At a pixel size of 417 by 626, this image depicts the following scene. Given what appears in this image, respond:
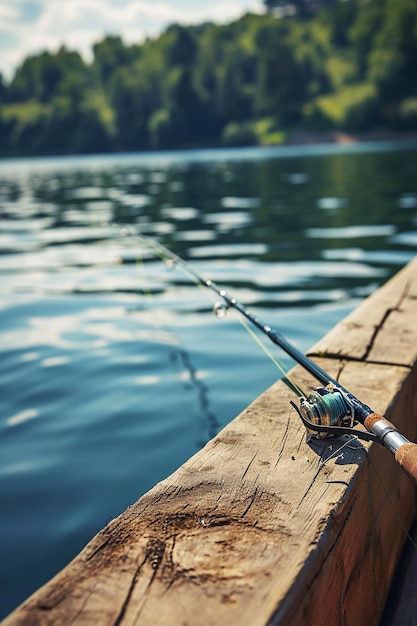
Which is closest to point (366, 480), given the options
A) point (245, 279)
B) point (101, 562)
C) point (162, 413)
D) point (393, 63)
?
point (101, 562)

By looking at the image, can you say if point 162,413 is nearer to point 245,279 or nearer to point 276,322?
point 276,322

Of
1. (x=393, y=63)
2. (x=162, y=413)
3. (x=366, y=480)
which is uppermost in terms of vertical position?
(x=393, y=63)

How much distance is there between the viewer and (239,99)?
11294 centimetres

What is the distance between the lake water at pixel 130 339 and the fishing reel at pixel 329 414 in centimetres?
103

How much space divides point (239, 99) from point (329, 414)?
11625 cm

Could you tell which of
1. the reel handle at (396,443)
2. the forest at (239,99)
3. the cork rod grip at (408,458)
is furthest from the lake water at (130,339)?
the forest at (239,99)

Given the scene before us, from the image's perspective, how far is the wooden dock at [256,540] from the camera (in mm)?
1686

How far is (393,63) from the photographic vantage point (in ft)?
308

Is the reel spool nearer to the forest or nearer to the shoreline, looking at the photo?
the shoreline

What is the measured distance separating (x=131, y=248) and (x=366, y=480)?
1143cm

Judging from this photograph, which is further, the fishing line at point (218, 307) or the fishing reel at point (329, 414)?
the fishing line at point (218, 307)

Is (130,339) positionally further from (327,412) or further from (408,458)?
(408,458)

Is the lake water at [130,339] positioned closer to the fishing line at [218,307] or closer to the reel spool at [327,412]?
the fishing line at [218,307]

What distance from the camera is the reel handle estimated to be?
2104 millimetres
